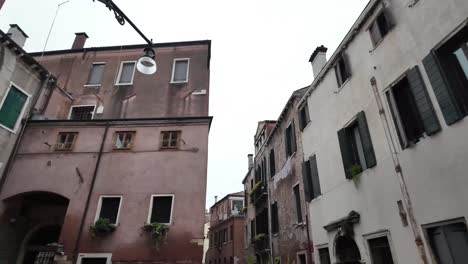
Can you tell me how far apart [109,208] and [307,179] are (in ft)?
28.9

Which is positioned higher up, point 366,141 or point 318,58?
point 318,58

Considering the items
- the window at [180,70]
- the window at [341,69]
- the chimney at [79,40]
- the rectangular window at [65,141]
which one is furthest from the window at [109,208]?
the chimney at [79,40]

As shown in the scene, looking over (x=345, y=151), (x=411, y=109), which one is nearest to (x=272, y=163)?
(x=345, y=151)

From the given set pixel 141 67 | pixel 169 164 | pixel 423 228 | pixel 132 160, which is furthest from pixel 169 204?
pixel 423 228

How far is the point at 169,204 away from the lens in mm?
12062

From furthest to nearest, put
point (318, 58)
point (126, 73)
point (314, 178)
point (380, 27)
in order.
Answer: point (126, 73)
point (318, 58)
point (314, 178)
point (380, 27)

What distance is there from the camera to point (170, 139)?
13445 mm

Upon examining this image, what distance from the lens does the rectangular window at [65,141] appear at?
43.7ft

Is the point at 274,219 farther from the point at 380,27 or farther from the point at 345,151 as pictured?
the point at 380,27

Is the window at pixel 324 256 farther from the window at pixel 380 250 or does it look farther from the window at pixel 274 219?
the window at pixel 274 219

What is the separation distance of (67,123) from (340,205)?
13305 millimetres

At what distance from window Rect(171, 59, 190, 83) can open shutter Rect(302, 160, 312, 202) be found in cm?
834

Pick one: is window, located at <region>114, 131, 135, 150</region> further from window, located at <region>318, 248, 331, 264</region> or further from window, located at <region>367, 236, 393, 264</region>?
window, located at <region>367, 236, 393, 264</region>

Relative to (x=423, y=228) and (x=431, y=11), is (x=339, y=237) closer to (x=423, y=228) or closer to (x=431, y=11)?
(x=423, y=228)
